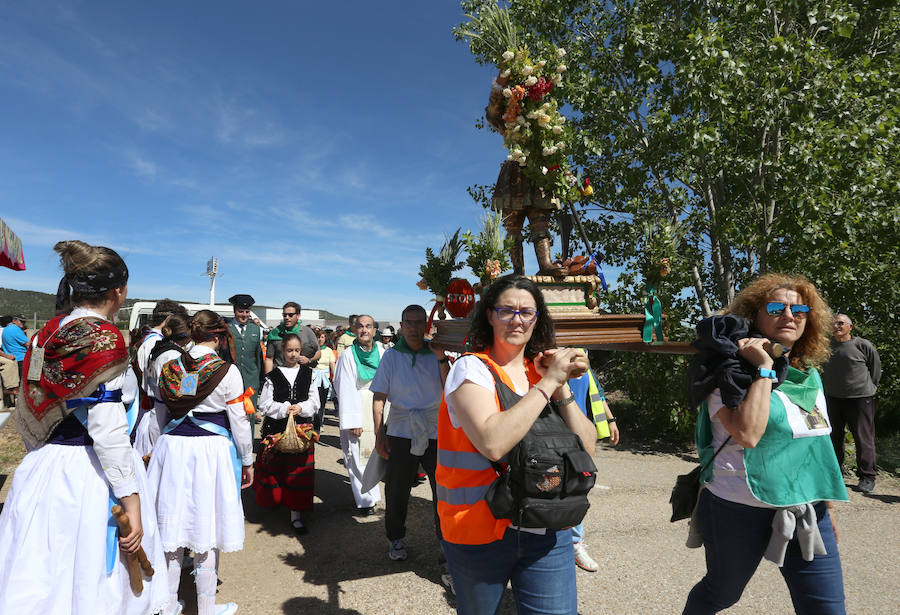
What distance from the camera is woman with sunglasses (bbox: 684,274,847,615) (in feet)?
6.80

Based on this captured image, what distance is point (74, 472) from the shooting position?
83.7 inches

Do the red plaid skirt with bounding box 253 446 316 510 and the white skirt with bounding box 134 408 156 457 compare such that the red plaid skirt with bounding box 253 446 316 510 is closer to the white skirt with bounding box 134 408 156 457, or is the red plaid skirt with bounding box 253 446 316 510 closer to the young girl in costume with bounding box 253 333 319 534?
the young girl in costume with bounding box 253 333 319 534

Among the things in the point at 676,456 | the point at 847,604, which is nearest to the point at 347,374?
the point at 847,604

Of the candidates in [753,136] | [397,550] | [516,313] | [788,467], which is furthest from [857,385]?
[516,313]

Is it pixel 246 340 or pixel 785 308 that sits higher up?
pixel 246 340

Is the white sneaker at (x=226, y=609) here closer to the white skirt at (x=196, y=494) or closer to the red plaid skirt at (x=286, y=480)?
the white skirt at (x=196, y=494)

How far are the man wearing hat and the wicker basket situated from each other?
2123 millimetres

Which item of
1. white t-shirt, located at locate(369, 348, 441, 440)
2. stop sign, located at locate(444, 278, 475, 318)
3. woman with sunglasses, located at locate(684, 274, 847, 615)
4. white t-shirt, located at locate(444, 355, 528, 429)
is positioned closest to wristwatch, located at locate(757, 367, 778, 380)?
woman with sunglasses, located at locate(684, 274, 847, 615)

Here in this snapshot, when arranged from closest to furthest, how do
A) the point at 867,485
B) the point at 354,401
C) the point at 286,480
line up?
the point at 286,480, the point at 354,401, the point at 867,485

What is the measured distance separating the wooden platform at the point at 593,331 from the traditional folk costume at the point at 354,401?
6.71 ft

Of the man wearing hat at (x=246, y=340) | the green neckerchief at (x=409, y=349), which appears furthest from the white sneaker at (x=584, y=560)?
the man wearing hat at (x=246, y=340)

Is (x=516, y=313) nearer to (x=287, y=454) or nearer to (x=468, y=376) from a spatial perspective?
(x=468, y=376)

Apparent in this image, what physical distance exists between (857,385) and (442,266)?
614cm

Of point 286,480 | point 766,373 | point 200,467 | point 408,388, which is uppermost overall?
point 766,373
